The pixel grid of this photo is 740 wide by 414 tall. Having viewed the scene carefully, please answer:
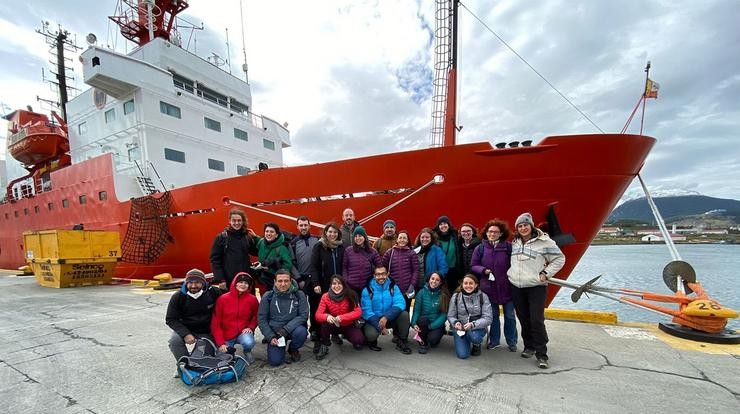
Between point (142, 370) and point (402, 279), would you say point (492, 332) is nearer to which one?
point (402, 279)

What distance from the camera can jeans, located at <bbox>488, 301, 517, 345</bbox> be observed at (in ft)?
11.0

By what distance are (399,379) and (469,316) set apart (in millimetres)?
944

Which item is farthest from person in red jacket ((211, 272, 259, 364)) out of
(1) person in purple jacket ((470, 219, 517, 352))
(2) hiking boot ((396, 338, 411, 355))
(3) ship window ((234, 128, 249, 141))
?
(3) ship window ((234, 128, 249, 141))

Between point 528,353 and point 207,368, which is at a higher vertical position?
point 207,368

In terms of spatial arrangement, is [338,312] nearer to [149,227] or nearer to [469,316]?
[469,316]

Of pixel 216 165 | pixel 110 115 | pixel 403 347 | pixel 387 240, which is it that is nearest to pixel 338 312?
pixel 403 347

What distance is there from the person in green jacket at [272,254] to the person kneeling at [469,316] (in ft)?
5.93

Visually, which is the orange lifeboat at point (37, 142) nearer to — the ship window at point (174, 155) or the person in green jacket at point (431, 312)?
the ship window at point (174, 155)

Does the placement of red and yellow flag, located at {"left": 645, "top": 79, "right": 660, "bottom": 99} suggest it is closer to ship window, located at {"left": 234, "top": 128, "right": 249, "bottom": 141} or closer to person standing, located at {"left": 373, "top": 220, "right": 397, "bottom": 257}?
person standing, located at {"left": 373, "top": 220, "right": 397, "bottom": 257}

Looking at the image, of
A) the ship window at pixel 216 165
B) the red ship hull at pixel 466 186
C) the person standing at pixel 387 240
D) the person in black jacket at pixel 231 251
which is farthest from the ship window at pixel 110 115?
the person standing at pixel 387 240

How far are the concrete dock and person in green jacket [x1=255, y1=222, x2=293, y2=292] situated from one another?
0.85 m

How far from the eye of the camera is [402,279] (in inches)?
140

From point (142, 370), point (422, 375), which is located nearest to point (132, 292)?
point (142, 370)

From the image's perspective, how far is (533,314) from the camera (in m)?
3.04
